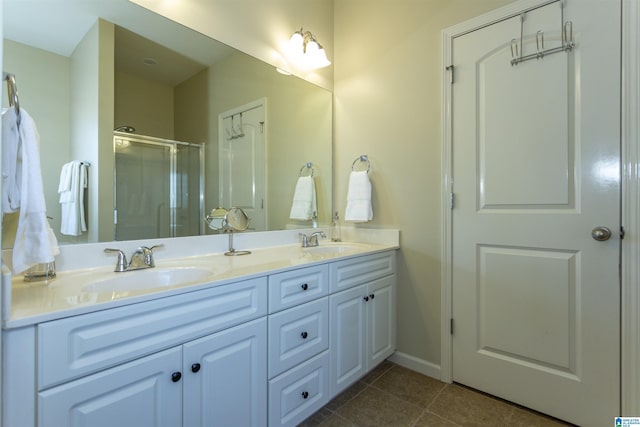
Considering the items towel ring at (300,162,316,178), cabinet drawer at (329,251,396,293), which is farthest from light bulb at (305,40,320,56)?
cabinet drawer at (329,251,396,293)

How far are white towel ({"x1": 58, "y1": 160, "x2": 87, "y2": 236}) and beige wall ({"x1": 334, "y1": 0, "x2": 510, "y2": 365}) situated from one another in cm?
155

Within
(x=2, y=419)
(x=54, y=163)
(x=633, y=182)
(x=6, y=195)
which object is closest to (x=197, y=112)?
(x=54, y=163)

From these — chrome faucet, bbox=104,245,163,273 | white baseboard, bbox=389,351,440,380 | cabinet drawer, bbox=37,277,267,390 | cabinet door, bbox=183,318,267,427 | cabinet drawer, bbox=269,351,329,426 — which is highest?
chrome faucet, bbox=104,245,163,273

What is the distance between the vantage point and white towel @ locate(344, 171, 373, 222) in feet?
6.57

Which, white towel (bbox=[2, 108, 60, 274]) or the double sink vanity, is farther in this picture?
white towel (bbox=[2, 108, 60, 274])

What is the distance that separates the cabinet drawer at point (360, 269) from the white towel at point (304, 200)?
1.99ft

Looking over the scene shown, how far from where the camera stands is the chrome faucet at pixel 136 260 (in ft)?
3.87

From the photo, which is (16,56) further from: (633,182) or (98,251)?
(633,182)

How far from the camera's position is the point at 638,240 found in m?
1.24

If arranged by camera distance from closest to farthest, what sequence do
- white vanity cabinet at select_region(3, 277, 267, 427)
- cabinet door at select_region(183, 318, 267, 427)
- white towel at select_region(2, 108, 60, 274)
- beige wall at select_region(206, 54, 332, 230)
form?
white vanity cabinet at select_region(3, 277, 267, 427), white towel at select_region(2, 108, 60, 274), cabinet door at select_region(183, 318, 267, 427), beige wall at select_region(206, 54, 332, 230)

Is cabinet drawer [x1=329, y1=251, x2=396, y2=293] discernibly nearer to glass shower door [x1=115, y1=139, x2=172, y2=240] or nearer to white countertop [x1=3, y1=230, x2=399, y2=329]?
white countertop [x1=3, y1=230, x2=399, y2=329]

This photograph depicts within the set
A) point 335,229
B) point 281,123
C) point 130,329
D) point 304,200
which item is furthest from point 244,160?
point 130,329

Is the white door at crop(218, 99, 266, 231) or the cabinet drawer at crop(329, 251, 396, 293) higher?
the white door at crop(218, 99, 266, 231)

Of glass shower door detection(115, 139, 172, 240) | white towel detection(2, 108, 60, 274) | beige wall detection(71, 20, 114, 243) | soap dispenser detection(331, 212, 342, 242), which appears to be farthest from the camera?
soap dispenser detection(331, 212, 342, 242)
